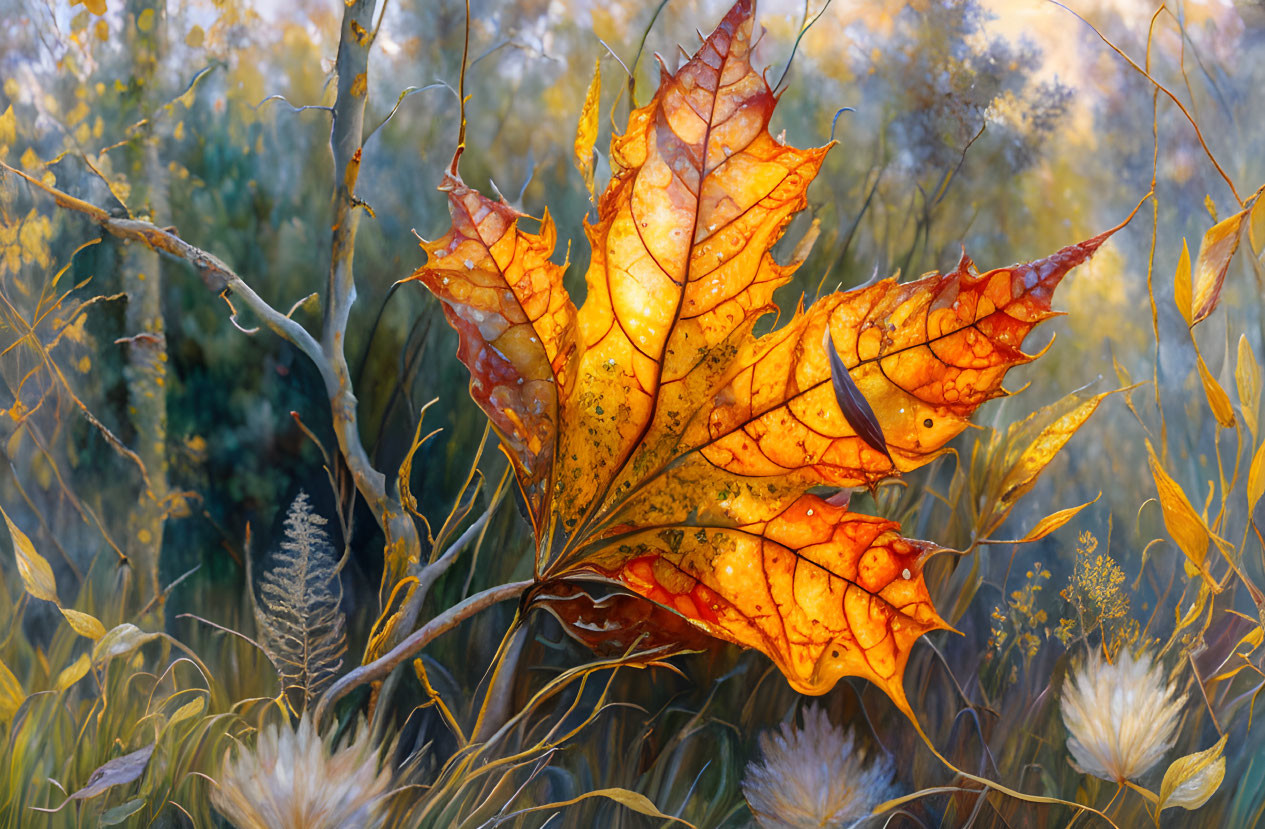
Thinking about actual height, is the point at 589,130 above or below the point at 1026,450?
above

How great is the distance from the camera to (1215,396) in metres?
0.54

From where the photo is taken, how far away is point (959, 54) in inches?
20.3

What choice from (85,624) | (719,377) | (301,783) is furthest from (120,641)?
(719,377)

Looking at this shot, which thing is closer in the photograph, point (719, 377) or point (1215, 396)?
point (719, 377)

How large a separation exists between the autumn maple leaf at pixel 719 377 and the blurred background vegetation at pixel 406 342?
0.19 ft

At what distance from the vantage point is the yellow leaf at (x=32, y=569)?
0.47 metres

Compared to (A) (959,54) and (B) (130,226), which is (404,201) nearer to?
(B) (130,226)

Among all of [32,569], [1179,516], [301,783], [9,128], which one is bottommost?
[301,783]

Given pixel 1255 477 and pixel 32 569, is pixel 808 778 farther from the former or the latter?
pixel 32 569

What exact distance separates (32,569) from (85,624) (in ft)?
0.17

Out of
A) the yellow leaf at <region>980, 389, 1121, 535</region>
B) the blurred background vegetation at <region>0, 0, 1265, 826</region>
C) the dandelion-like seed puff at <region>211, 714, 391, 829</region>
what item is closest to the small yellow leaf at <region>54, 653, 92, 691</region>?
the blurred background vegetation at <region>0, 0, 1265, 826</region>

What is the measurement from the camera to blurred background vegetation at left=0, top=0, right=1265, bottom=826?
0.47 meters

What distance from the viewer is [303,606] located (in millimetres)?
462

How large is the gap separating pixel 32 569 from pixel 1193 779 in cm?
82
